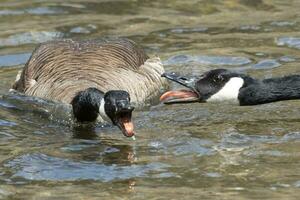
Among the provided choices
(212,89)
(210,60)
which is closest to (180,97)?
(212,89)

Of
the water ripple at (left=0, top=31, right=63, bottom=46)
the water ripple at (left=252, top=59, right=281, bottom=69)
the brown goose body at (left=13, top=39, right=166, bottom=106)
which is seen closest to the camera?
the brown goose body at (left=13, top=39, right=166, bottom=106)

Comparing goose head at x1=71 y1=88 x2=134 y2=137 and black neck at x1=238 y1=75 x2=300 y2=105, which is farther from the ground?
black neck at x1=238 y1=75 x2=300 y2=105

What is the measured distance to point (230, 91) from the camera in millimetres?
10430

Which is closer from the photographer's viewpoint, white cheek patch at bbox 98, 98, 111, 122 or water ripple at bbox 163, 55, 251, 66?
white cheek patch at bbox 98, 98, 111, 122

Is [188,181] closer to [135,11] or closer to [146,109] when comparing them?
[146,109]

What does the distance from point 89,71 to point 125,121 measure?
2252mm

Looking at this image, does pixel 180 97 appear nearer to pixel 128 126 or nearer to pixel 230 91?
pixel 230 91

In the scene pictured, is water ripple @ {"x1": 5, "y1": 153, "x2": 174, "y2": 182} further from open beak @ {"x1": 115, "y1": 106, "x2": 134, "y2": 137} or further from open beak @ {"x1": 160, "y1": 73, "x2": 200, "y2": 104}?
open beak @ {"x1": 160, "y1": 73, "x2": 200, "y2": 104}

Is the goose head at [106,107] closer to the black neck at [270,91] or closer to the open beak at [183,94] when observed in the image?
the open beak at [183,94]

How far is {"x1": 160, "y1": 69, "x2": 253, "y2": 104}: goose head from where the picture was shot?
1043 centimetres

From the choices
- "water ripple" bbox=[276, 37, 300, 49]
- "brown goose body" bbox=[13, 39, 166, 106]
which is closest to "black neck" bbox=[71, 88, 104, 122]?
"brown goose body" bbox=[13, 39, 166, 106]

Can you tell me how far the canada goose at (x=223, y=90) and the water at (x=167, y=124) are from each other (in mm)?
428

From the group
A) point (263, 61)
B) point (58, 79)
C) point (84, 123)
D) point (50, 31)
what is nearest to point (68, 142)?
point (84, 123)

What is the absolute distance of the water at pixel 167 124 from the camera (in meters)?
8.75
